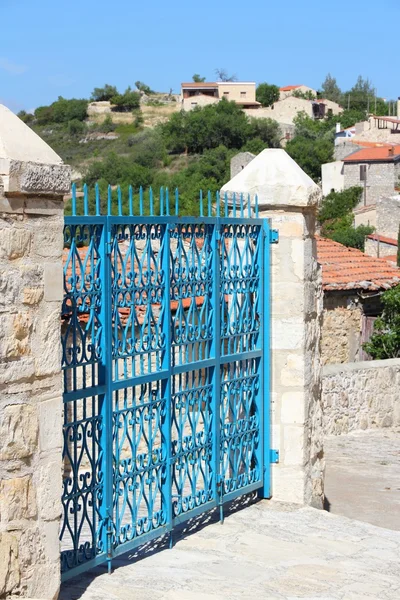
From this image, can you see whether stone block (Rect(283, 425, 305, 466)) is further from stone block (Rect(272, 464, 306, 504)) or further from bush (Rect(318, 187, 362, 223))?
bush (Rect(318, 187, 362, 223))

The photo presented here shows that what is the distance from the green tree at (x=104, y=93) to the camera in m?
95.9

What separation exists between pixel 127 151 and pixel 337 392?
61.8 meters

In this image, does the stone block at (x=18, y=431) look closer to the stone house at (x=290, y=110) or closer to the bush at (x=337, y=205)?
the bush at (x=337, y=205)

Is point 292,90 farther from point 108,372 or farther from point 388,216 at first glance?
point 108,372

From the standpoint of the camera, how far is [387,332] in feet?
51.2

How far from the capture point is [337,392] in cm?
1129

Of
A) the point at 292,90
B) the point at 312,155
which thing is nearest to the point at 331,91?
the point at 292,90

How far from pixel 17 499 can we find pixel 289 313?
315 cm

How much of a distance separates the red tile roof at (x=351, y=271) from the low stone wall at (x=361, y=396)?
334cm

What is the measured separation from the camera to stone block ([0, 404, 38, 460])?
3.74 m

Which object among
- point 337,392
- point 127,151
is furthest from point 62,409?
point 127,151

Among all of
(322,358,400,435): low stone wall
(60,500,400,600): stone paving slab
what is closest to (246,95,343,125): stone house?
(322,358,400,435): low stone wall

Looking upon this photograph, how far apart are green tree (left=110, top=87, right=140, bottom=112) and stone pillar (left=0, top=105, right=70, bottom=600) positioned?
90.5 metres

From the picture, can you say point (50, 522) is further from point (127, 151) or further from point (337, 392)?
point (127, 151)
